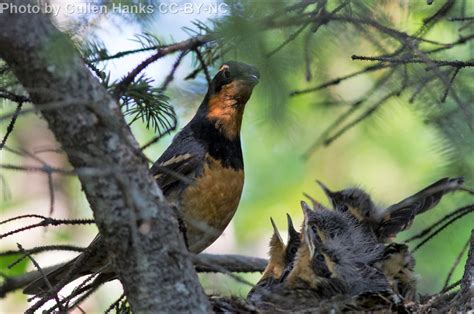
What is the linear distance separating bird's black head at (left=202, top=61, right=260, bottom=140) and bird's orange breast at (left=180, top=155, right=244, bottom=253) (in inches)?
8.9

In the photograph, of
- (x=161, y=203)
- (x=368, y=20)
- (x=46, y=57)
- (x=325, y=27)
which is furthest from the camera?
(x=325, y=27)

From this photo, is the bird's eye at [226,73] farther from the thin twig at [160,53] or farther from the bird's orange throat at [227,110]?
the thin twig at [160,53]

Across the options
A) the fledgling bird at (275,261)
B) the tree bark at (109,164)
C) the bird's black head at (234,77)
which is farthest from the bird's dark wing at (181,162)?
the tree bark at (109,164)

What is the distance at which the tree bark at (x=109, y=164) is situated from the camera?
272 centimetres

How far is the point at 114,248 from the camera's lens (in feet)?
9.61

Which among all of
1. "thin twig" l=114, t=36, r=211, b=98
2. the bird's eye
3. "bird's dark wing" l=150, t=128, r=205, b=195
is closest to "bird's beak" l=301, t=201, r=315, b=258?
"bird's dark wing" l=150, t=128, r=205, b=195

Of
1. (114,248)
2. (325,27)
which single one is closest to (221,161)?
(325,27)

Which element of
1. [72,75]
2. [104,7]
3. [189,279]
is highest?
[104,7]

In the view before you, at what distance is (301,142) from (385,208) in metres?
0.79

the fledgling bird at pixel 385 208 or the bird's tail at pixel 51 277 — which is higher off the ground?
the bird's tail at pixel 51 277

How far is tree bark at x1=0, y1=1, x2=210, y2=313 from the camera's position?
107 inches

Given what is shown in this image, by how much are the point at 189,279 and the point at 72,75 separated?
31.6 inches

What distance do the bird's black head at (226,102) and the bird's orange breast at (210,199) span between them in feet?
0.74

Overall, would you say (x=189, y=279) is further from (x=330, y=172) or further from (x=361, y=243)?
(x=330, y=172)
